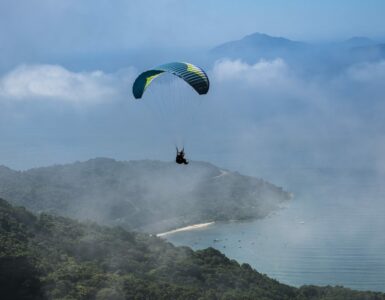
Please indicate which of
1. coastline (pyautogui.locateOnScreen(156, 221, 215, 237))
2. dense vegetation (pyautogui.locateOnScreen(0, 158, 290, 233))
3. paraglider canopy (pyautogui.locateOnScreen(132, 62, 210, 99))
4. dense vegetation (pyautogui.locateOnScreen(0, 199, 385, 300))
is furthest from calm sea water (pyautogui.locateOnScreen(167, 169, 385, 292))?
paraglider canopy (pyautogui.locateOnScreen(132, 62, 210, 99))

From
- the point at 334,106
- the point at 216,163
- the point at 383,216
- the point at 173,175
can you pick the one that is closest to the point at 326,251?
the point at 383,216

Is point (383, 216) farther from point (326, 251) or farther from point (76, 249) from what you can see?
point (76, 249)

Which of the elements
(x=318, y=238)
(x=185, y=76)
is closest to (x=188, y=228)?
(x=318, y=238)

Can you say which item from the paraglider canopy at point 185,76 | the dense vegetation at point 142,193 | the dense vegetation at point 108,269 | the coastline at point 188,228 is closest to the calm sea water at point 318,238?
the coastline at point 188,228

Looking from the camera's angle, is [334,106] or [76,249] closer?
[76,249]

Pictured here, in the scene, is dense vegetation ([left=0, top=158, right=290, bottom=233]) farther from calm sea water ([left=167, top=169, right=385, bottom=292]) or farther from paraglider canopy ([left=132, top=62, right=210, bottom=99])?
paraglider canopy ([left=132, top=62, right=210, bottom=99])

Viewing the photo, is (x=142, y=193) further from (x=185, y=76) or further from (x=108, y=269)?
(x=185, y=76)

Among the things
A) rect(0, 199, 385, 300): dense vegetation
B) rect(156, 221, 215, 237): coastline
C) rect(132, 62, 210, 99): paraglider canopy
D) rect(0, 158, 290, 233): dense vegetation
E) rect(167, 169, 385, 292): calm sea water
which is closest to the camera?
rect(132, 62, 210, 99): paraglider canopy
